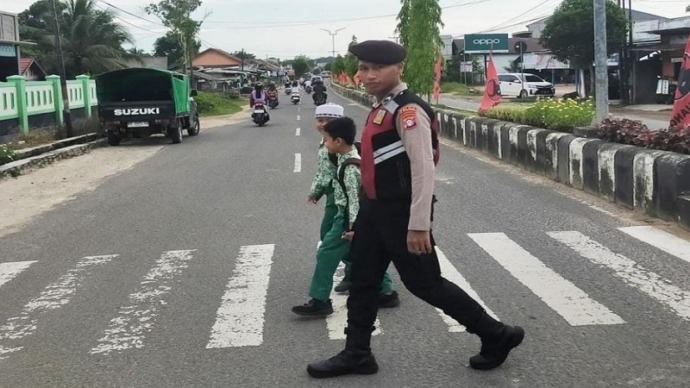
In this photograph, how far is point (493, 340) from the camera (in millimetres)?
4188

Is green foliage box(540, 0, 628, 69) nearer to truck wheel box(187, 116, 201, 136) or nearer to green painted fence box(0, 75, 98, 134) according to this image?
truck wheel box(187, 116, 201, 136)

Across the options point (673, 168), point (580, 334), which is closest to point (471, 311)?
point (580, 334)

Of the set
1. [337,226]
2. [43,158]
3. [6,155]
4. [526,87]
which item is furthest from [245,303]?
[526,87]

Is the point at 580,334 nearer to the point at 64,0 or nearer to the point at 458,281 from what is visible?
the point at 458,281

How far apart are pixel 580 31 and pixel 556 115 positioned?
30.1 m

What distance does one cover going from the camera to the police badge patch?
3826 millimetres

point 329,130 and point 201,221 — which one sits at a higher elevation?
point 329,130

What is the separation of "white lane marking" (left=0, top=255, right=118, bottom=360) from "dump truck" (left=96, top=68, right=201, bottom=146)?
567 inches

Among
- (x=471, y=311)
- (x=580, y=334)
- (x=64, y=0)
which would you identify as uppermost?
(x=64, y=0)

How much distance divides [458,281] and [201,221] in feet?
13.4

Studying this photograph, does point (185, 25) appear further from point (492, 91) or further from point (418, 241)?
point (418, 241)

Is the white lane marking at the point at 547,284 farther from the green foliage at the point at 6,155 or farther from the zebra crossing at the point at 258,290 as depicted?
the green foliage at the point at 6,155

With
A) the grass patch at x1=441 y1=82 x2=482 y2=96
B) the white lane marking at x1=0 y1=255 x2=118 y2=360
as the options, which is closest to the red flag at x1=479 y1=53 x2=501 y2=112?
the white lane marking at x1=0 y1=255 x2=118 y2=360

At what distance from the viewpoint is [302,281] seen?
639 centimetres
